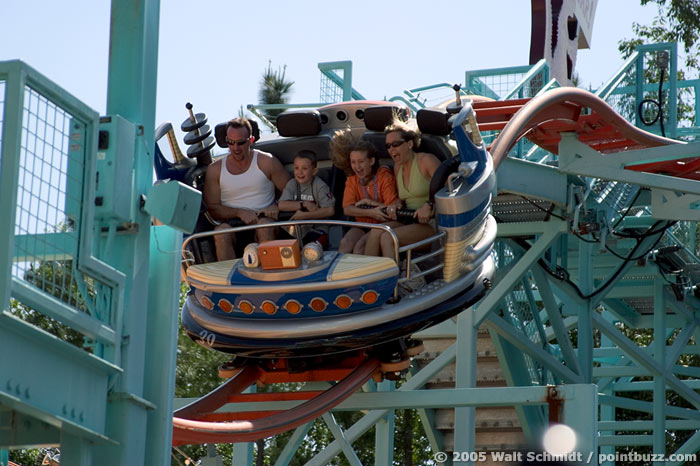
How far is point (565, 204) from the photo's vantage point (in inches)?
449

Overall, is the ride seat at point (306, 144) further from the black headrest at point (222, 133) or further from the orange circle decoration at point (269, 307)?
the orange circle decoration at point (269, 307)

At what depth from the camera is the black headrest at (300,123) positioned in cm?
884

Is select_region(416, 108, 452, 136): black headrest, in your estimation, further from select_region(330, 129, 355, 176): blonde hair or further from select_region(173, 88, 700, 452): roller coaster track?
select_region(173, 88, 700, 452): roller coaster track

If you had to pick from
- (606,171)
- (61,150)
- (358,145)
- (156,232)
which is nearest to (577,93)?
(606,171)

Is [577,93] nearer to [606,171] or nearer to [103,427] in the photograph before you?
[606,171]

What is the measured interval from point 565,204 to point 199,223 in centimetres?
426

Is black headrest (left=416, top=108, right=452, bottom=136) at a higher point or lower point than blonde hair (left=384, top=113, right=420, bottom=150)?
higher

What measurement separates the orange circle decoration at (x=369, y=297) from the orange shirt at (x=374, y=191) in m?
0.82

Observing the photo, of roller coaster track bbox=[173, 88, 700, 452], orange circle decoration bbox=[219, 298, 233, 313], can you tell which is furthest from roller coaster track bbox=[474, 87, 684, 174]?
orange circle decoration bbox=[219, 298, 233, 313]

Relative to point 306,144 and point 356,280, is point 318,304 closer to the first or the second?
point 356,280

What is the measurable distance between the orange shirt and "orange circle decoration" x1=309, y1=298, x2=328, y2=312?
87cm

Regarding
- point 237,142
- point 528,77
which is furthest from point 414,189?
point 528,77

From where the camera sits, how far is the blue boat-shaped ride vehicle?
7.69m

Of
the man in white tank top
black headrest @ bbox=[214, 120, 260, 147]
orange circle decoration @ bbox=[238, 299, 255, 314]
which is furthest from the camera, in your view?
black headrest @ bbox=[214, 120, 260, 147]
